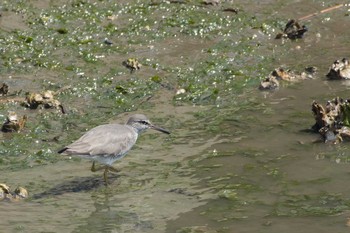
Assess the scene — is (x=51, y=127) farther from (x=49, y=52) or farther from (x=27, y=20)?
(x=27, y=20)

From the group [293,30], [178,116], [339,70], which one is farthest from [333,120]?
[293,30]

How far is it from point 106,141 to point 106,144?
6 cm

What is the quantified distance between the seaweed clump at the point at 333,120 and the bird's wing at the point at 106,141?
2.25m

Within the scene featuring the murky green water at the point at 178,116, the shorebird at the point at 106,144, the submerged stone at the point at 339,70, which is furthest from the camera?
the submerged stone at the point at 339,70

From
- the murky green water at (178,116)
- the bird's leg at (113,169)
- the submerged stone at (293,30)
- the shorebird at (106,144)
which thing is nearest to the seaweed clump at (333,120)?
the murky green water at (178,116)

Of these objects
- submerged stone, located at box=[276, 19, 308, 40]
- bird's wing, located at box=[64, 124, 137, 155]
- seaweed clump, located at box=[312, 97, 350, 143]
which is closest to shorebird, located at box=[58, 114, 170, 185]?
bird's wing, located at box=[64, 124, 137, 155]

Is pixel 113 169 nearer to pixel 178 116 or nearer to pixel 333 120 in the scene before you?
pixel 178 116

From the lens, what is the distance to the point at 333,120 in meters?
10.6

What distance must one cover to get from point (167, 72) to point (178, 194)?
3.74 meters

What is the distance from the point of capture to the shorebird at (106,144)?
983 centimetres

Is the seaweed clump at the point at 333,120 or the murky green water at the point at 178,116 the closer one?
the murky green water at the point at 178,116

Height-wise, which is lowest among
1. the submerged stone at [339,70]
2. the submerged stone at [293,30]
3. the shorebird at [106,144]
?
the shorebird at [106,144]

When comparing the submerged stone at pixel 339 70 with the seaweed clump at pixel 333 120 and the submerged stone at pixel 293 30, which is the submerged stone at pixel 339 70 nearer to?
the submerged stone at pixel 293 30

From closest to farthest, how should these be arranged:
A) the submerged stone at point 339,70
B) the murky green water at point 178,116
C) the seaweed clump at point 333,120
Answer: the murky green water at point 178,116 < the seaweed clump at point 333,120 < the submerged stone at point 339,70
